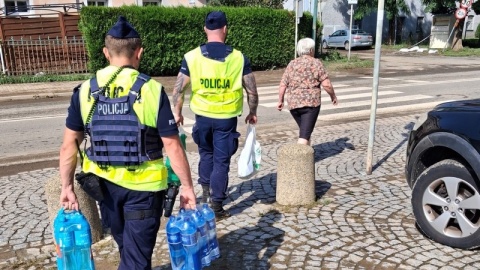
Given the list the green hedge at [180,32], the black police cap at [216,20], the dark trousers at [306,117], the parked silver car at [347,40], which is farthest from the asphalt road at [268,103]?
the parked silver car at [347,40]

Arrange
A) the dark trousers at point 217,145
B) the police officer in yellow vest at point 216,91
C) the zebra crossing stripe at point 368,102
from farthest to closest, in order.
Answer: the zebra crossing stripe at point 368,102 → the dark trousers at point 217,145 → the police officer in yellow vest at point 216,91

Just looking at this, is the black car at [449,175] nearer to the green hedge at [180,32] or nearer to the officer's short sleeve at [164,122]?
the officer's short sleeve at [164,122]

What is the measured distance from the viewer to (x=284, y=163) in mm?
4859

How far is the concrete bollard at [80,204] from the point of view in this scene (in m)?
4.08

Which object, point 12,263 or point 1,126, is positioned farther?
point 1,126

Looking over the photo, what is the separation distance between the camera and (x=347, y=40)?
1454 inches

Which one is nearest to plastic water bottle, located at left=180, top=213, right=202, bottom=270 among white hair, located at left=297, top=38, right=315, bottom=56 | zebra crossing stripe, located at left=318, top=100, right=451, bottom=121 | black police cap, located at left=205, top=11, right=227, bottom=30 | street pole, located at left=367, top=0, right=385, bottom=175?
black police cap, located at left=205, top=11, right=227, bottom=30

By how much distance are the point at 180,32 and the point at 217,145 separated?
47.8 ft

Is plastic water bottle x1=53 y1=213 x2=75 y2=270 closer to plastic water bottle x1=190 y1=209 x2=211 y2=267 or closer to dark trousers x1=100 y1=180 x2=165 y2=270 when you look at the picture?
dark trousers x1=100 y1=180 x2=165 y2=270

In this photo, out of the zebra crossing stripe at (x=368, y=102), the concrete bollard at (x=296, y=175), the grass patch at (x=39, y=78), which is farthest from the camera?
the grass patch at (x=39, y=78)

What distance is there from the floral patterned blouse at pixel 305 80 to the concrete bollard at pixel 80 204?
289 cm

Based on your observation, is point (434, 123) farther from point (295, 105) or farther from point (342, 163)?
point (342, 163)

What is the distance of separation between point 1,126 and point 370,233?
8.51 m

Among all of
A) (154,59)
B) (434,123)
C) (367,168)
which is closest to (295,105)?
(367,168)
